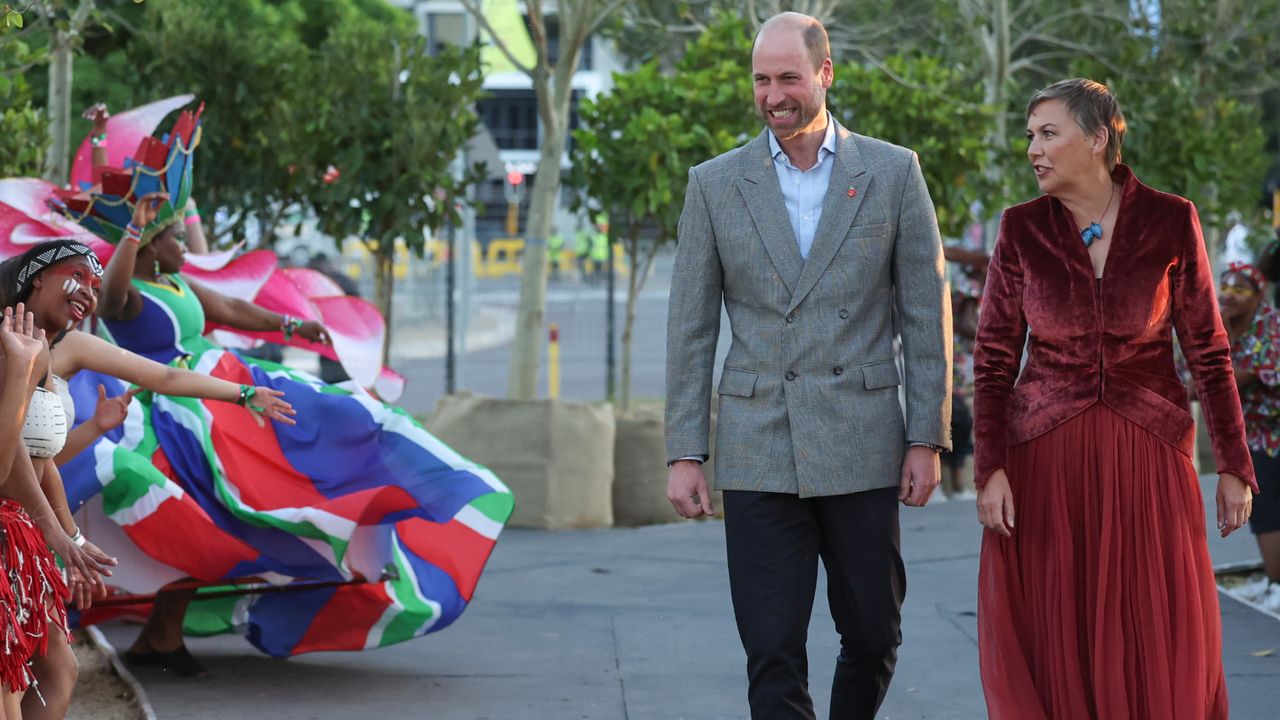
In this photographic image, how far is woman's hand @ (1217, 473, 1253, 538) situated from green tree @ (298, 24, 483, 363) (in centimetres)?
733

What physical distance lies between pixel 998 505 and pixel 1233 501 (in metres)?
0.59

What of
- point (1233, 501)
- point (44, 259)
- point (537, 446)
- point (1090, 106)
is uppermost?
point (1090, 106)

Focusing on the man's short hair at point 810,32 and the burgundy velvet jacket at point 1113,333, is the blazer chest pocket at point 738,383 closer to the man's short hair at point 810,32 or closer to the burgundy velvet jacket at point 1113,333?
the burgundy velvet jacket at point 1113,333

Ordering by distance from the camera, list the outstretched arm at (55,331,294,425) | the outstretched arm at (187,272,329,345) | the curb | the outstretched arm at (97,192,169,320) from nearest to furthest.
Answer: the outstretched arm at (55,331,294,425) → the curb → the outstretched arm at (97,192,169,320) → the outstretched arm at (187,272,329,345)

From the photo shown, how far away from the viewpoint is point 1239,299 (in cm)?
801

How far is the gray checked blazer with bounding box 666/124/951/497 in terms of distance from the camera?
4531mm

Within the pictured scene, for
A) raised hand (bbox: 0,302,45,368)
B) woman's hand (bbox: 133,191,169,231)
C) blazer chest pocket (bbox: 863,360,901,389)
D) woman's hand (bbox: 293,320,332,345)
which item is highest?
woman's hand (bbox: 133,191,169,231)

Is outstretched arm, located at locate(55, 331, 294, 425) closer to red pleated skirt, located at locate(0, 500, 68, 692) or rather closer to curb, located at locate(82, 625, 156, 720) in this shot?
red pleated skirt, located at locate(0, 500, 68, 692)

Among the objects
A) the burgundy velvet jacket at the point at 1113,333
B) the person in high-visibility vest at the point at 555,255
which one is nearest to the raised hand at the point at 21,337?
the burgundy velvet jacket at the point at 1113,333

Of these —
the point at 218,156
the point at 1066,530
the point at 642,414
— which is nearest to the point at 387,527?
the point at 1066,530

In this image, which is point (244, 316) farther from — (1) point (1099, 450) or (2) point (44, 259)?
(1) point (1099, 450)

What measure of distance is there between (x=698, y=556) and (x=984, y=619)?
5.28 metres

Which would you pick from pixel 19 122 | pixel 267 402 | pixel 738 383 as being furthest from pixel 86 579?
pixel 19 122

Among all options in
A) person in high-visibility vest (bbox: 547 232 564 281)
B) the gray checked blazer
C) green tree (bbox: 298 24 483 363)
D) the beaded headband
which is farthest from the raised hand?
person in high-visibility vest (bbox: 547 232 564 281)
